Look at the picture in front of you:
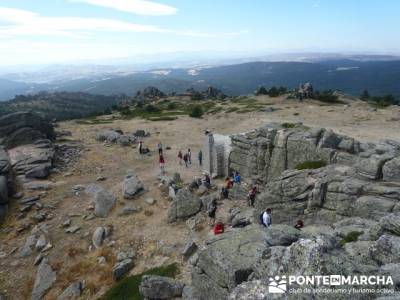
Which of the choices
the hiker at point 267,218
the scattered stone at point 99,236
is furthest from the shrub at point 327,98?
the scattered stone at point 99,236

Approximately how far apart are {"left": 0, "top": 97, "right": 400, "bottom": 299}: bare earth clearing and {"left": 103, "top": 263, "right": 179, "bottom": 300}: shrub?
0.70 metres

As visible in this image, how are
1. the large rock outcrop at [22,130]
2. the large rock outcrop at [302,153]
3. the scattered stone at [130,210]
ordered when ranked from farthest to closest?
1. the large rock outcrop at [22,130]
2. the scattered stone at [130,210]
3. the large rock outcrop at [302,153]

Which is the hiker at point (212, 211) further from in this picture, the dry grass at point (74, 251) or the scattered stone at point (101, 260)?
the dry grass at point (74, 251)

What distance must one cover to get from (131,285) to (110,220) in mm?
8512

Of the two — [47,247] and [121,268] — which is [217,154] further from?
[47,247]

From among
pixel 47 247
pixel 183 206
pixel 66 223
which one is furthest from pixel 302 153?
pixel 47 247

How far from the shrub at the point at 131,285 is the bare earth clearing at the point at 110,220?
27.7 inches

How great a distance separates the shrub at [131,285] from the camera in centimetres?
2058

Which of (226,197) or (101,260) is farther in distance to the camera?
(226,197)

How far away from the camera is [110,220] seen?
2881 cm

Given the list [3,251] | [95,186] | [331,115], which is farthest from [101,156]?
[331,115]

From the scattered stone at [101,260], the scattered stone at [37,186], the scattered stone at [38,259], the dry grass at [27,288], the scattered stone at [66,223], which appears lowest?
the dry grass at [27,288]

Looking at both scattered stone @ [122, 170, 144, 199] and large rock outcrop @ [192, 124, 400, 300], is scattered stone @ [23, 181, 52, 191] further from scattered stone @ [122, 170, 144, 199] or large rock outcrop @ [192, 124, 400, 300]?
large rock outcrop @ [192, 124, 400, 300]

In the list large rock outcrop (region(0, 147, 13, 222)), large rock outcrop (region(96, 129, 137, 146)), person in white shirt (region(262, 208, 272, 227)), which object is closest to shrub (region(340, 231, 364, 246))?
person in white shirt (region(262, 208, 272, 227))
